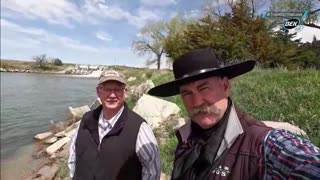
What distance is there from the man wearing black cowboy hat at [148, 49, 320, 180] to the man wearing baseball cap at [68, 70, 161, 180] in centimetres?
91

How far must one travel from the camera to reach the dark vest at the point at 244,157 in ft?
4.47

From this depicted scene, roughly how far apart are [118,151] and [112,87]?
61 cm

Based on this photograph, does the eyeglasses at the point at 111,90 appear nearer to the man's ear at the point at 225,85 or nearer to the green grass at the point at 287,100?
the man's ear at the point at 225,85

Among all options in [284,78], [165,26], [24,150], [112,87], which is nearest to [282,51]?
[284,78]

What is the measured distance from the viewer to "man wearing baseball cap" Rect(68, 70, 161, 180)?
2.64 m

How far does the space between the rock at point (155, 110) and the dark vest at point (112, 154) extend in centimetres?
426

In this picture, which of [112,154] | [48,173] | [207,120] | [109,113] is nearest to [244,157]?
[207,120]

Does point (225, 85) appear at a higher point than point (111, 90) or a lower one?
higher

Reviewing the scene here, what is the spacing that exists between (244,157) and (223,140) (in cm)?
14

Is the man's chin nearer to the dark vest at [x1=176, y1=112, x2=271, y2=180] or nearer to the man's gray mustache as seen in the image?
the man's gray mustache

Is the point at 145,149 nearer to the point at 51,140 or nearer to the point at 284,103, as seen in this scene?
the point at 284,103

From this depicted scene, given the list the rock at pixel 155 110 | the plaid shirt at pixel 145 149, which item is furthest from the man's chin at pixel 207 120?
the rock at pixel 155 110

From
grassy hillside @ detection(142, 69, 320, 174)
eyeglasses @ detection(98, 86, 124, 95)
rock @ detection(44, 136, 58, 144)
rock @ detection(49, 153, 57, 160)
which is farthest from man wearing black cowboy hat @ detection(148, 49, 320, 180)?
rock @ detection(44, 136, 58, 144)

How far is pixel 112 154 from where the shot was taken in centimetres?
263
